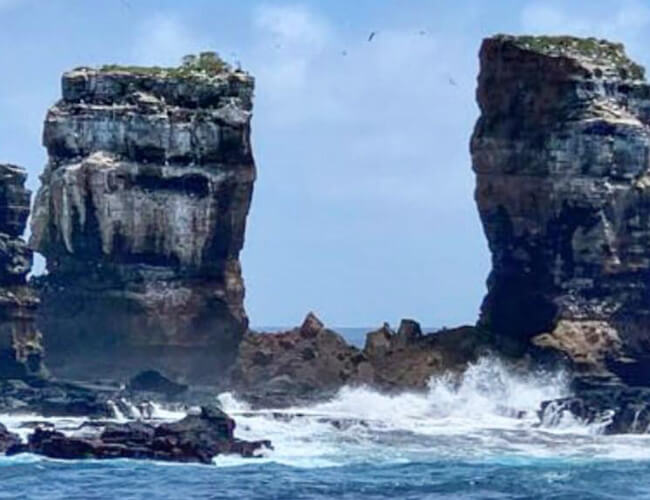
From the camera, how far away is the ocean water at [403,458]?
82562 millimetres

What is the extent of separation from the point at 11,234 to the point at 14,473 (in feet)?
80.8

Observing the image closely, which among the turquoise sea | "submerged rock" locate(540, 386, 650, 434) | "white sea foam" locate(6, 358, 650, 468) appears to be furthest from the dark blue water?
"submerged rock" locate(540, 386, 650, 434)

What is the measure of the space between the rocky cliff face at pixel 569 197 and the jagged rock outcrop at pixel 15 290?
19835 mm

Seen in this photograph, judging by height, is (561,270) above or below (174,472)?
above

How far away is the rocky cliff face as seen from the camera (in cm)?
11062

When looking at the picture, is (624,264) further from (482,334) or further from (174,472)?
(174,472)

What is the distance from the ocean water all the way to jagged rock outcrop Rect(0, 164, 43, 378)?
7.77 metres

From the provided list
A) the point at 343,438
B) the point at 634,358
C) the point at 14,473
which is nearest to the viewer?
the point at 14,473

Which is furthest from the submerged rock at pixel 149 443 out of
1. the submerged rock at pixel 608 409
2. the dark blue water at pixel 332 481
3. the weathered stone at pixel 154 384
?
the submerged rock at pixel 608 409

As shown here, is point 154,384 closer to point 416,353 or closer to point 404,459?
point 416,353

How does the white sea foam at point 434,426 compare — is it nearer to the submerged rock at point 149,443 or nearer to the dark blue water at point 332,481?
the submerged rock at point 149,443

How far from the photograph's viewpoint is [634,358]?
10919cm

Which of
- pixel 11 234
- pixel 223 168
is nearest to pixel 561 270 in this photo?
pixel 223 168

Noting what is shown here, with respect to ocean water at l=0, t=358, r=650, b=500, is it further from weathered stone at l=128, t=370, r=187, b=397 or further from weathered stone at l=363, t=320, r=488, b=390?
weathered stone at l=128, t=370, r=187, b=397
